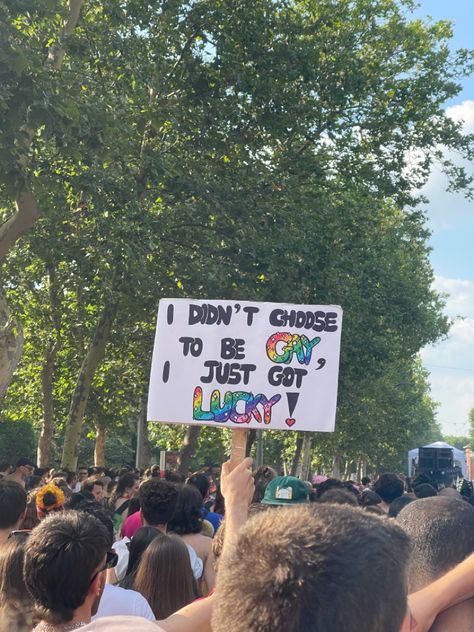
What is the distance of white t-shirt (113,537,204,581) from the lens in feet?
16.9

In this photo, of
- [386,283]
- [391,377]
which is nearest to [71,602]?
[386,283]

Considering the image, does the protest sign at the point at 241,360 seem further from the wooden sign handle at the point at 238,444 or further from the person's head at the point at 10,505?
the person's head at the point at 10,505

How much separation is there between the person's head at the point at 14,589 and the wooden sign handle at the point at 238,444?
1073 mm

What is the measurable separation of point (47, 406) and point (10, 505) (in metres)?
21.5

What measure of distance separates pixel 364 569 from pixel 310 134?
1917cm

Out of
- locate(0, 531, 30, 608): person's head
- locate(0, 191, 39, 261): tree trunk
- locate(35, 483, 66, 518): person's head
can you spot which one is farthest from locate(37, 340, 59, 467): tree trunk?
locate(0, 531, 30, 608): person's head

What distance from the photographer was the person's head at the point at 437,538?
2678mm

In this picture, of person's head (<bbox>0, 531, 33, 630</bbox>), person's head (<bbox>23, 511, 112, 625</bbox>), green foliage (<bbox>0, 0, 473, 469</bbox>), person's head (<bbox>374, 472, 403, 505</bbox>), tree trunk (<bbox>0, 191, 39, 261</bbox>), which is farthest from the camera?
green foliage (<bbox>0, 0, 473, 469</bbox>)

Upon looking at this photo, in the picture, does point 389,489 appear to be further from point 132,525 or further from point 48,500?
point 48,500

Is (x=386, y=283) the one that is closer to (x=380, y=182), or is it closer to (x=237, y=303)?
(x=380, y=182)

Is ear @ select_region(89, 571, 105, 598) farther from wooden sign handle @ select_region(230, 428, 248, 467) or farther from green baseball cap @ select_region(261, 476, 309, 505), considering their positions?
green baseball cap @ select_region(261, 476, 309, 505)

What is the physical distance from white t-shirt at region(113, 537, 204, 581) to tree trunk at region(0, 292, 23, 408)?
5338mm

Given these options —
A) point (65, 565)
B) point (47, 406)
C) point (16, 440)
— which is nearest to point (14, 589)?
point (65, 565)

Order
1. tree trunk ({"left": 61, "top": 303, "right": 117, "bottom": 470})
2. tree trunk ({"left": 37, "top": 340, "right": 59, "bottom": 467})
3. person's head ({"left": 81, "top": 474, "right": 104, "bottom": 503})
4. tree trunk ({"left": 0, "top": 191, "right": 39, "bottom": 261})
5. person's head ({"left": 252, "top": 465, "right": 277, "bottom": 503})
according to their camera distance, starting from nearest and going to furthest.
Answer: person's head ({"left": 252, "top": 465, "right": 277, "bottom": 503})
person's head ({"left": 81, "top": 474, "right": 104, "bottom": 503})
tree trunk ({"left": 0, "top": 191, "right": 39, "bottom": 261})
tree trunk ({"left": 61, "top": 303, "right": 117, "bottom": 470})
tree trunk ({"left": 37, "top": 340, "right": 59, "bottom": 467})
